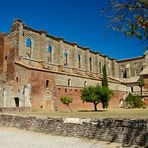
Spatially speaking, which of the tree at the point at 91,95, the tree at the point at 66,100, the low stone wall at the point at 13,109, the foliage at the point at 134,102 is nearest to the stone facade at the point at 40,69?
the tree at the point at 66,100

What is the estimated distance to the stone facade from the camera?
35.2 m

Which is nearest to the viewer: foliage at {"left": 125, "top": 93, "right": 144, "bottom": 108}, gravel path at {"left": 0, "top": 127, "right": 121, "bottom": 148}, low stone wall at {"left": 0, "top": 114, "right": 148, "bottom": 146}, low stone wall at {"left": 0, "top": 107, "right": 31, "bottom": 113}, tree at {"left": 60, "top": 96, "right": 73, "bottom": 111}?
low stone wall at {"left": 0, "top": 114, "right": 148, "bottom": 146}

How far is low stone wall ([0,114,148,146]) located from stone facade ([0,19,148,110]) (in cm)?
1993

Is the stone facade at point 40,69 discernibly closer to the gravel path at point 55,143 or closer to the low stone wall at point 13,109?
the low stone wall at point 13,109

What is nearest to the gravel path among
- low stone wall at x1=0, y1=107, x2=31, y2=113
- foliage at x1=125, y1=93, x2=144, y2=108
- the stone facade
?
low stone wall at x1=0, y1=107, x2=31, y2=113

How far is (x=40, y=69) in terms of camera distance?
36.1m

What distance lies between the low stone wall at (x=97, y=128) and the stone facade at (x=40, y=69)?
65.4 ft

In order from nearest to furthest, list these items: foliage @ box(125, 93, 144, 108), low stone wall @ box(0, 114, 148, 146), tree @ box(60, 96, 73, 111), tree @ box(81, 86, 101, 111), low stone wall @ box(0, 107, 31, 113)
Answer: low stone wall @ box(0, 114, 148, 146) < low stone wall @ box(0, 107, 31, 113) < tree @ box(81, 86, 101, 111) < tree @ box(60, 96, 73, 111) < foliage @ box(125, 93, 144, 108)

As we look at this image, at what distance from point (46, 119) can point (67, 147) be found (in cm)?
420

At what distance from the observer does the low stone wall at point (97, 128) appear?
9805 mm

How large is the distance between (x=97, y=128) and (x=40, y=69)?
1013 inches

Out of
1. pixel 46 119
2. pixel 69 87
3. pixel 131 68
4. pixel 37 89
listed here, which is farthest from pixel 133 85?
pixel 46 119

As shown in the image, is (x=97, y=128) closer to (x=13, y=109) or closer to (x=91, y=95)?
(x=13, y=109)

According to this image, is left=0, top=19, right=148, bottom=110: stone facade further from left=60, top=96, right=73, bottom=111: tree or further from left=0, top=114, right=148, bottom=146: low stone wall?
left=0, top=114, right=148, bottom=146: low stone wall
